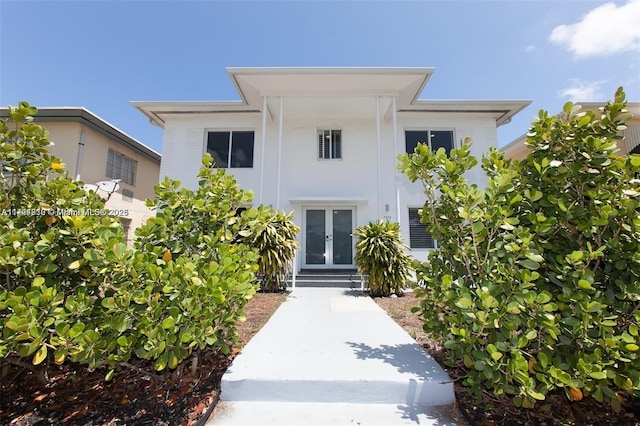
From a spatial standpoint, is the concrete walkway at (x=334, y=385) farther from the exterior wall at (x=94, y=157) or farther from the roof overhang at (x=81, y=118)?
the roof overhang at (x=81, y=118)

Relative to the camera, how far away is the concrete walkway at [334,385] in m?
2.38

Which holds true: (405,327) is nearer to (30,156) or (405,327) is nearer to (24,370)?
(24,370)

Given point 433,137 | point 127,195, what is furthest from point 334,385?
point 127,195

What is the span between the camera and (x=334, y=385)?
260 cm

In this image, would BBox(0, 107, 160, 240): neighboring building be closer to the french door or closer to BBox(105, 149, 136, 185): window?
BBox(105, 149, 136, 185): window

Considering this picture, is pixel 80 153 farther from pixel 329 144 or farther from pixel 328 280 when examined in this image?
pixel 328 280

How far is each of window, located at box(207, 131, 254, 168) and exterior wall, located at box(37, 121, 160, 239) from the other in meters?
3.35

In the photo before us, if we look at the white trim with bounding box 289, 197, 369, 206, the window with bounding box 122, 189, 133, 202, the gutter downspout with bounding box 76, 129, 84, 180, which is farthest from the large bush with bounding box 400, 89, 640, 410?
the window with bounding box 122, 189, 133, 202

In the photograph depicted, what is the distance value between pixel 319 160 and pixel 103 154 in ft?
32.6

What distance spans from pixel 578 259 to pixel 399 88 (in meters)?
7.96

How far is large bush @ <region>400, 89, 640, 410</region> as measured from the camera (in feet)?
6.53

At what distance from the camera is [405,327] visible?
4457mm

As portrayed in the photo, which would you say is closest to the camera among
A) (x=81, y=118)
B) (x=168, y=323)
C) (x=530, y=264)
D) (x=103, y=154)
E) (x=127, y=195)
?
(x=168, y=323)

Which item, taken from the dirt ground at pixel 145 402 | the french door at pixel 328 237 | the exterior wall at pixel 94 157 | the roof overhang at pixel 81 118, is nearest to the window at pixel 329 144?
the french door at pixel 328 237
